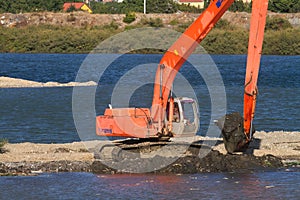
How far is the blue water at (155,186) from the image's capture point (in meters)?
18.3

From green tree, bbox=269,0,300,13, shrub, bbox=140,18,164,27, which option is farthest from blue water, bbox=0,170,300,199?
green tree, bbox=269,0,300,13

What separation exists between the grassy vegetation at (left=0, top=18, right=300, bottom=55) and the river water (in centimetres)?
2706

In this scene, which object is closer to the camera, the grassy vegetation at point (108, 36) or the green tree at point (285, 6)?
the grassy vegetation at point (108, 36)

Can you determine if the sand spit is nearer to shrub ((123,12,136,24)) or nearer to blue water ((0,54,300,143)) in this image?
blue water ((0,54,300,143))

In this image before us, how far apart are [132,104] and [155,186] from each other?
22715 millimetres

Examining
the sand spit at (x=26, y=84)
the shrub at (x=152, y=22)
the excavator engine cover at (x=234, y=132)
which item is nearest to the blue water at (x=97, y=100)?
the sand spit at (x=26, y=84)

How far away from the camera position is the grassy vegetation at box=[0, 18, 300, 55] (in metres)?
101

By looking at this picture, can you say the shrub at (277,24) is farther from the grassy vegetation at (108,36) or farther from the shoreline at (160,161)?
the shoreline at (160,161)

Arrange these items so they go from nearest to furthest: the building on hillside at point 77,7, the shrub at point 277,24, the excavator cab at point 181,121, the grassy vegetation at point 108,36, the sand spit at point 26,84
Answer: the excavator cab at point 181,121 → the sand spit at point 26,84 → the grassy vegetation at point 108,36 → the shrub at point 277,24 → the building on hillside at point 77,7

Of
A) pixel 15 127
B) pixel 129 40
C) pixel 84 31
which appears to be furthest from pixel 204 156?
pixel 84 31

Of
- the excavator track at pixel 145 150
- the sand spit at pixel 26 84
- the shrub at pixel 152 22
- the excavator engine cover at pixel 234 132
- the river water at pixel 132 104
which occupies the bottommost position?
the sand spit at pixel 26 84

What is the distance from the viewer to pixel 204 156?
21.5 metres

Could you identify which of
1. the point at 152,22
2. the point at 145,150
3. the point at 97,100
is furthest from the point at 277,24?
the point at 145,150

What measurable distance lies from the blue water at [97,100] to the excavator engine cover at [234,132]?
844 cm
